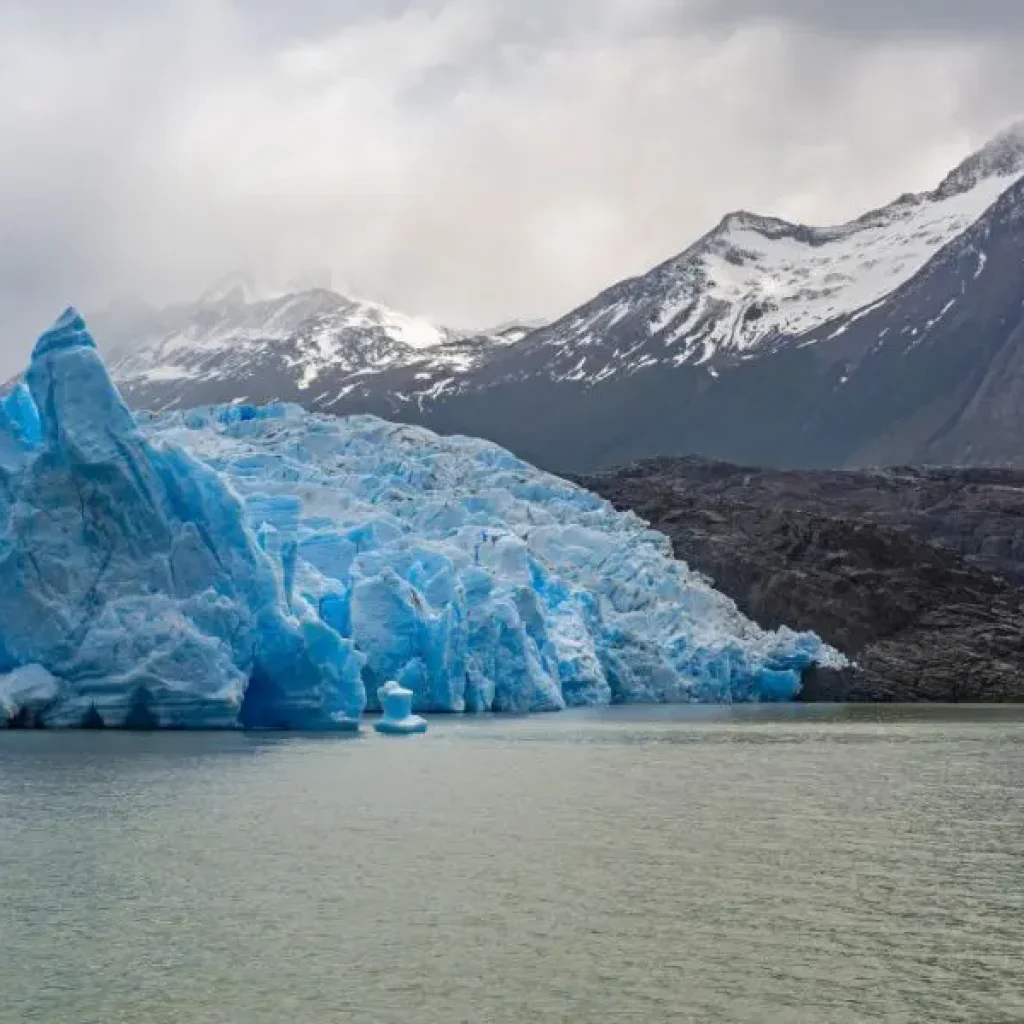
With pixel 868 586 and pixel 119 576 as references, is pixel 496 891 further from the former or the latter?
pixel 868 586

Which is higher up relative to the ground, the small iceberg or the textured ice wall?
the textured ice wall

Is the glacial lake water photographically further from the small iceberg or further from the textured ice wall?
the small iceberg

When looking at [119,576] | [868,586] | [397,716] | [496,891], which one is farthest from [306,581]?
[868,586]

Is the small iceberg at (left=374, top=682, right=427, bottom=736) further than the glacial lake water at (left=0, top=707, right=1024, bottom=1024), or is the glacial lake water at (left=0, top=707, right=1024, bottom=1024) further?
the small iceberg at (left=374, top=682, right=427, bottom=736)

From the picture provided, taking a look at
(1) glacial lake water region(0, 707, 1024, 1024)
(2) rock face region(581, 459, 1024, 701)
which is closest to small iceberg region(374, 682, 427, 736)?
Result: (1) glacial lake water region(0, 707, 1024, 1024)

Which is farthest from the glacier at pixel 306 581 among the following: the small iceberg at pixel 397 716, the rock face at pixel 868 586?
the rock face at pixel 868 586

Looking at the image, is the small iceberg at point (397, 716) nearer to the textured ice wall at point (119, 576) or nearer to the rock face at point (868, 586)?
the textured ice wall at point (119, 576)

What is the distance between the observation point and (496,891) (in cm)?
1791

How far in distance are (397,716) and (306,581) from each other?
540 cm

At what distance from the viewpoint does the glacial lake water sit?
13.5 meters

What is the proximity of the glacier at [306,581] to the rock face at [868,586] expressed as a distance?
11.5m

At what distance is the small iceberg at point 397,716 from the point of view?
129 ft

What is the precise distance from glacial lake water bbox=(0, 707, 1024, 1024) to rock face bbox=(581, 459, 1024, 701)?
4892 cm

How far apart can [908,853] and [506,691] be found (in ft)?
102
